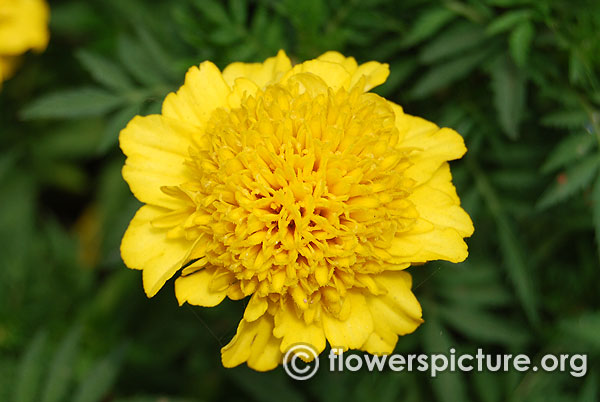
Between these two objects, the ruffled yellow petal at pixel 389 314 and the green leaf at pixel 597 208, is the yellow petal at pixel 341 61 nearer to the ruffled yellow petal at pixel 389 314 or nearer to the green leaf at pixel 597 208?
the ruffled yellow petal at pixel 389 314

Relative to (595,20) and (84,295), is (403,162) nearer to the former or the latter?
(595,20)

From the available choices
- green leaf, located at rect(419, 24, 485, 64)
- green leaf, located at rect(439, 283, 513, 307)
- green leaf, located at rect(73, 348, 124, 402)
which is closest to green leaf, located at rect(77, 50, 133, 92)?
green leaf, located at rect(73, 348, 124, 402)

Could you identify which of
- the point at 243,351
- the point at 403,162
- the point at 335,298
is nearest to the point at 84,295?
the point at 243,351

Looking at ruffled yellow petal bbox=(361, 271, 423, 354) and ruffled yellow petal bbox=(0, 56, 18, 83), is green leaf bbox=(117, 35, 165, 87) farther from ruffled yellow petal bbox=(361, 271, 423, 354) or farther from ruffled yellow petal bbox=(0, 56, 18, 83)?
ruffled yellow petal bbox=(361, 271, 423, 354)

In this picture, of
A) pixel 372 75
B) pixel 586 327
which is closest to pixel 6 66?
pixel 372 75

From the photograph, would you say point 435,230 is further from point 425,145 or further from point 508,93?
point 508,93

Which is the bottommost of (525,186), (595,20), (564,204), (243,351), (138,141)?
(564,204)
